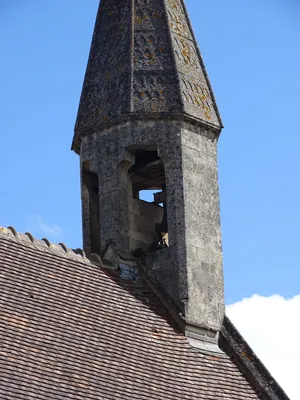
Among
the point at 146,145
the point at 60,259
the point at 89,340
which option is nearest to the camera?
the point at 89,340

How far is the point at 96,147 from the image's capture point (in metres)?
23.4

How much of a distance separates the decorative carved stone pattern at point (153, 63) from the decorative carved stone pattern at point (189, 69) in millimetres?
137

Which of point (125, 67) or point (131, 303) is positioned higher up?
point (125, 67)

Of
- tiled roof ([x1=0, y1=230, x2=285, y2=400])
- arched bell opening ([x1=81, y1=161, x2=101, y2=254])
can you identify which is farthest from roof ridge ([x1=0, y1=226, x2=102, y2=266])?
arched bell opening ([x1=81, y1=161, x2=101, y2=254])

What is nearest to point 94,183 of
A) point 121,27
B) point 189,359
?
point 121,27

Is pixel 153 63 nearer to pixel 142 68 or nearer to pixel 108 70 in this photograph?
pixel 142 68

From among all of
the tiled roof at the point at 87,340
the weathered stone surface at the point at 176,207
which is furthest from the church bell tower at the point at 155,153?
the tiled roof at the point at 87,340

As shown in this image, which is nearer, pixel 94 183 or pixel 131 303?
pixel 131 303

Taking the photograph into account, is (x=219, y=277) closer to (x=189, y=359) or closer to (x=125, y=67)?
(x=189, y=359)

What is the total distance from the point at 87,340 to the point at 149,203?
436 cm

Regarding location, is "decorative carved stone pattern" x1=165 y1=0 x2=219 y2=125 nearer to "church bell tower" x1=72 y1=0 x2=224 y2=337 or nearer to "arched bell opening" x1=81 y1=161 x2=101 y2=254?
"church bell tower" x1=72 y1=0 x2=224 y2=337

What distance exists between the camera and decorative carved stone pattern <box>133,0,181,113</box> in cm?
2312

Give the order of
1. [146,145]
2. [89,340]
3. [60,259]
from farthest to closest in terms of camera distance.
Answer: [146,145]
[60,259]
[89,340]

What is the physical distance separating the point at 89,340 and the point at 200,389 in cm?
161
